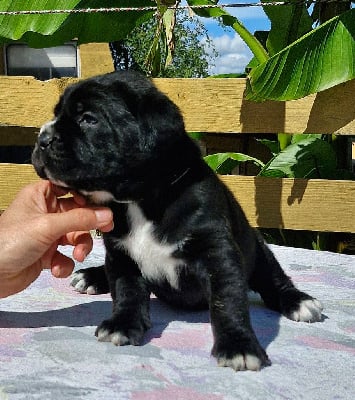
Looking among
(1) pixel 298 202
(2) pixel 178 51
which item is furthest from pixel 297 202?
(2) pixel 178 51

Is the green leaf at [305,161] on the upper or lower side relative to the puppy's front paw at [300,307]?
upper

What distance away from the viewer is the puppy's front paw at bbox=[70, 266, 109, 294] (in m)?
2.43

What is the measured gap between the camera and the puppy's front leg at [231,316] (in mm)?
1603

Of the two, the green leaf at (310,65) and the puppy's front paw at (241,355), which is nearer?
the puppy's front paw at (241,355)

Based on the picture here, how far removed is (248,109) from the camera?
3.37 metres

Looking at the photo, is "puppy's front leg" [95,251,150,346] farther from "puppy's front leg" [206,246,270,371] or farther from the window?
the window

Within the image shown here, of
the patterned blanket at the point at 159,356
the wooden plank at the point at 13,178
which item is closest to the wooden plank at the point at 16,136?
the wooden plank at the point at 13,178

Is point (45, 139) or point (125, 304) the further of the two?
point (125, 304)

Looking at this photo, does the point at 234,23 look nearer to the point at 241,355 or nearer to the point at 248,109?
the point at 248,109

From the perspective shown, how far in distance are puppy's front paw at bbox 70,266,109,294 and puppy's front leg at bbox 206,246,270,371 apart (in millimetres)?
758

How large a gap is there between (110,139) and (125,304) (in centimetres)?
52

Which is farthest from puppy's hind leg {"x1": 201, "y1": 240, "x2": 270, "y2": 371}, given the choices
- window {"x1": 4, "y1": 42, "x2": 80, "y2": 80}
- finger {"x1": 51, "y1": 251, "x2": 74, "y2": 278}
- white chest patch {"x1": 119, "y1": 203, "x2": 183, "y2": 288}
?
window {"x1": 4, "y1": 42, "x2": 80, "y2": 80}

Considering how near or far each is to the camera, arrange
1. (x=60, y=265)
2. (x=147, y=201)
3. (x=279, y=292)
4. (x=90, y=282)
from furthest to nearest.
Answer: (x=90, y=282)
(x=279, y=292)
(x=60, y=265)
(x=147, y=201)

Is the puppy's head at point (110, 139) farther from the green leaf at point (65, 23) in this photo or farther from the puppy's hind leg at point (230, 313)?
the green leaf at point (65, 23)
